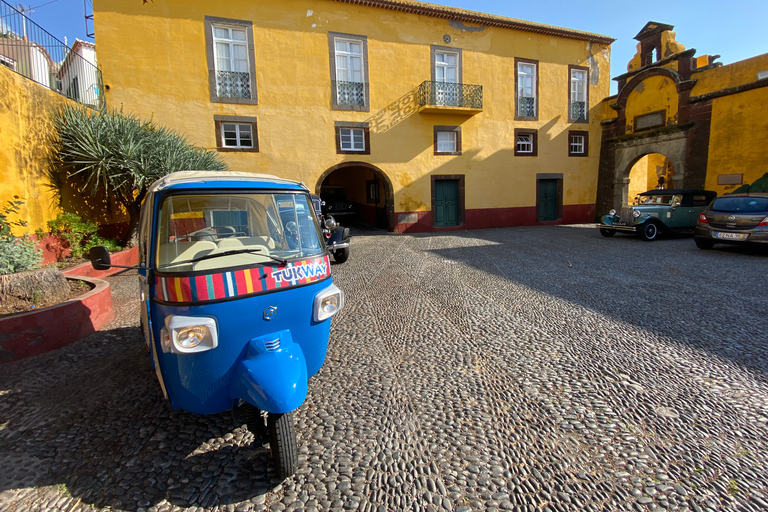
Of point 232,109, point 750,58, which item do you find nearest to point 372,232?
point 232,109

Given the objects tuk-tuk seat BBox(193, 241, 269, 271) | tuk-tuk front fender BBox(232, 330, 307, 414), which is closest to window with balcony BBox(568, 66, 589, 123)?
tuk-tuk seat BBox(193, 241, 269, 271)

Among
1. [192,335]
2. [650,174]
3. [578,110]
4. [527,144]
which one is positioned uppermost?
[578,110]

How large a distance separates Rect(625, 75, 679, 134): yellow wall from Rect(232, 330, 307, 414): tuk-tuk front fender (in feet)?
63.1

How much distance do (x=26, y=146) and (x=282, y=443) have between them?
932 centimetres

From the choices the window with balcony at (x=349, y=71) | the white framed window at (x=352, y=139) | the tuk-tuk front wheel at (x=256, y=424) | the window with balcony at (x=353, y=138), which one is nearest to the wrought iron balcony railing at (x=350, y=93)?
the window with balcony at (x=349, y=71)

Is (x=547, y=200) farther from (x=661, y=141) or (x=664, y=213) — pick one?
(x=664, y=213)

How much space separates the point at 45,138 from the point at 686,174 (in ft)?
68.8

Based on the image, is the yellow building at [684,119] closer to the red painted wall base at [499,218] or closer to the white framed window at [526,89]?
the red painted wall base at [499,218]

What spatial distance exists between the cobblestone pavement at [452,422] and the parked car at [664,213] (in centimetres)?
735

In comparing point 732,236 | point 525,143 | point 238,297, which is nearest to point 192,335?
point 238,297

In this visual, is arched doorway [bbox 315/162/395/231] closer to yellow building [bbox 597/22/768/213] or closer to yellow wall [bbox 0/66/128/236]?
yellow wall [bbox 0/66/128/236]

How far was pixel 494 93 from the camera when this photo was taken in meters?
17.0

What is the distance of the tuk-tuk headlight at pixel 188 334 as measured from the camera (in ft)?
7.38

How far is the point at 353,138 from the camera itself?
15.4m
